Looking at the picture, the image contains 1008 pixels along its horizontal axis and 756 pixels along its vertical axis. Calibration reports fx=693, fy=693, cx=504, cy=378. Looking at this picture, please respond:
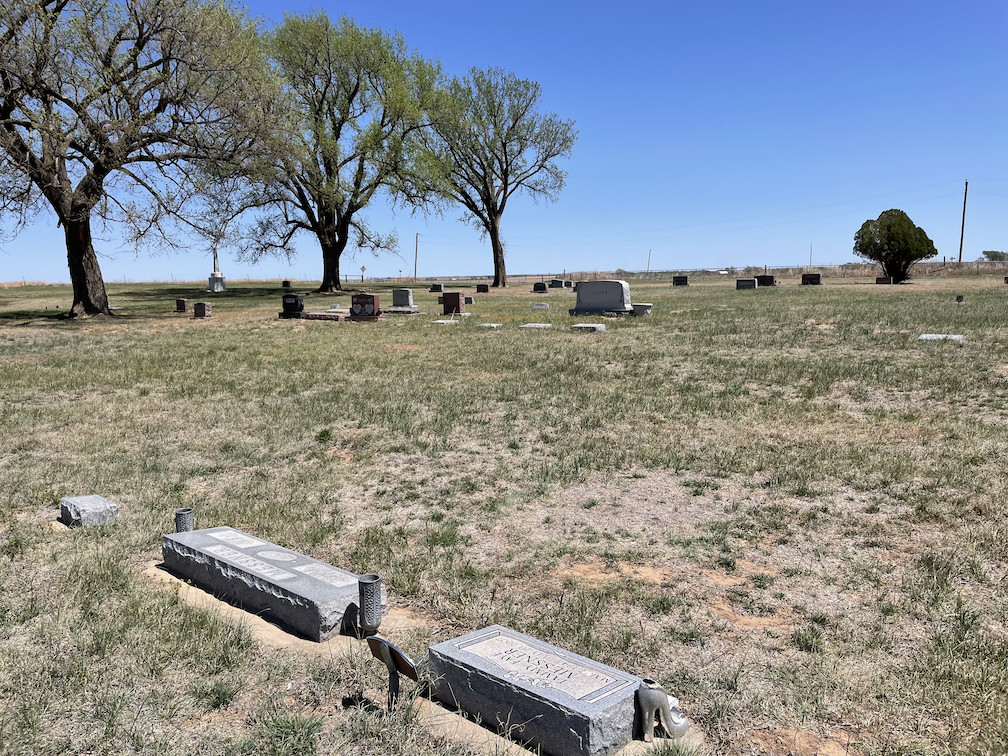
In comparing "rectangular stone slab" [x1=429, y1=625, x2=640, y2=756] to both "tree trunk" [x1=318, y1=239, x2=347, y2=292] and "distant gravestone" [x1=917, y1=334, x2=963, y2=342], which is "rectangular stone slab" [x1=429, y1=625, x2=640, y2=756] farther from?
"tree trunk" [x1=318, y1=239, x2=347, y2=292]

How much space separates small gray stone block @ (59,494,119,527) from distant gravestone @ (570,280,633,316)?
63.8 feet

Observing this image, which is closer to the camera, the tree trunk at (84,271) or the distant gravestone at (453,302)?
the tree trunk at (84,271)

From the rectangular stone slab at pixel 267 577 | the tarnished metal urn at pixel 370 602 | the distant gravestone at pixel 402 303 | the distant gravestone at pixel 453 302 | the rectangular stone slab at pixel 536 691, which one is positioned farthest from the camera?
the distant gravestone at pixel 402 303

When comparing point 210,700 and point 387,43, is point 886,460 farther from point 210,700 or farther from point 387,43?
point 387,43

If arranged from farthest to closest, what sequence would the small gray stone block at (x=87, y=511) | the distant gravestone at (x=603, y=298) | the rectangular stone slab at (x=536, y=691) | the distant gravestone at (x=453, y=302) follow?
the distant gravestone at (x=453, y=302), the distant gravestone at (x=603, y=298), the small gray stone block at (x=87, y=511), the rectangular stone slab at (x=536, y=691)

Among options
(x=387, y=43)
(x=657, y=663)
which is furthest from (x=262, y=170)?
(x=657, y=663)

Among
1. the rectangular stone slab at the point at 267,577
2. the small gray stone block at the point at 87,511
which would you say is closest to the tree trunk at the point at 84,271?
the small gray stone block at the point at 87,511

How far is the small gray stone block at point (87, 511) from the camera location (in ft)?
17.1

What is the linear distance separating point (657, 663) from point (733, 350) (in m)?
11.9

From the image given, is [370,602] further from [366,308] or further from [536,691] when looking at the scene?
[366,308]

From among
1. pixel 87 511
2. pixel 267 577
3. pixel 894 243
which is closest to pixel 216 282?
pixel 894 243

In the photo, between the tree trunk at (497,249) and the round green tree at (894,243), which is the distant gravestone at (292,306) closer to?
the tree trunk at (497,249)

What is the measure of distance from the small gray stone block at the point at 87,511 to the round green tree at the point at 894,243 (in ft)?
143

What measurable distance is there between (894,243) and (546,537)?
42.1 m
